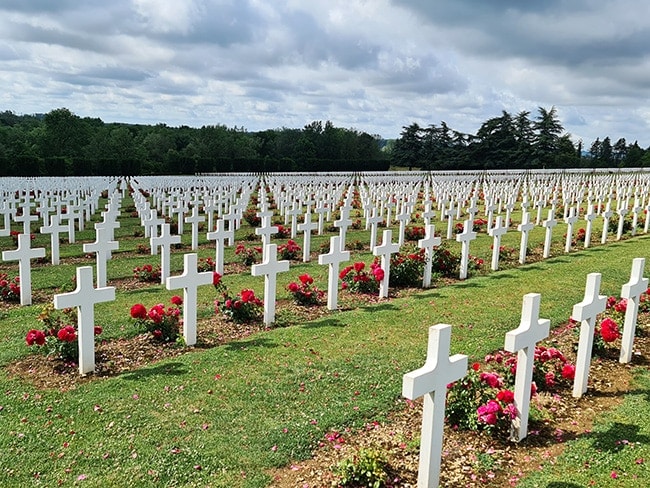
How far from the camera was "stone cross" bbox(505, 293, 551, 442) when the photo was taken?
4.22 m

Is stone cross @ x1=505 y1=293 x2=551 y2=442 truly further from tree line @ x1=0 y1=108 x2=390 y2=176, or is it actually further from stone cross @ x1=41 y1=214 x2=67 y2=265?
tree line @ x1=0 y1=108 x2=390 y2=176

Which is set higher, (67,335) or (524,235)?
(524,235)

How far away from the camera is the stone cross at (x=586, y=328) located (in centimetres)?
507

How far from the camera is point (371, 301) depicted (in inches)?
345

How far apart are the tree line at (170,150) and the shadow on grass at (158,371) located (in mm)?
47080

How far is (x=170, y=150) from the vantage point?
205ft

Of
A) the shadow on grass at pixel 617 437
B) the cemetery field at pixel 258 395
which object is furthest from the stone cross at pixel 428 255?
the shadow on grass at pixel 617 437

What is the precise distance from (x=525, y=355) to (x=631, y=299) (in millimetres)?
2275

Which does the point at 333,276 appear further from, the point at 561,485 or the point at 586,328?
the point at 561,485

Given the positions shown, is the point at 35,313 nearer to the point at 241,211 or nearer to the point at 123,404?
the point at 123,404

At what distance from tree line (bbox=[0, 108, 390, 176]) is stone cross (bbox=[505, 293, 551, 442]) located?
1965 inches

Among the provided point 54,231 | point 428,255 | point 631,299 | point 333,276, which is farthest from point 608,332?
point 54,231

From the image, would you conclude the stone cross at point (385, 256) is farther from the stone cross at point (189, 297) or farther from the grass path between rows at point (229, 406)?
the stone cross at point (189, 297)

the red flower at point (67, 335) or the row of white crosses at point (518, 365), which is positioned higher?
the row of white crosses at point (518, 365)
